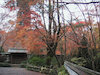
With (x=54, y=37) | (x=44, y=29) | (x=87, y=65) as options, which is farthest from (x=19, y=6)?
(x=87, y=65)

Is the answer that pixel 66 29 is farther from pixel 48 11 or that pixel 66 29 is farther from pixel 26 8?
pixel 26 8

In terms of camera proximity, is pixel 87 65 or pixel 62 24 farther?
pixel 62 24

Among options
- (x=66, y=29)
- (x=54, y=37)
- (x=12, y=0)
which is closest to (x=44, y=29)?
(x=54, y=37)

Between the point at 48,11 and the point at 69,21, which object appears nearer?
the point at 69,21

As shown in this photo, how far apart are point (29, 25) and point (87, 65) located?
6027 mm

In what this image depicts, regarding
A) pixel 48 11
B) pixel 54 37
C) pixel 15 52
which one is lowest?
pixel 15 52

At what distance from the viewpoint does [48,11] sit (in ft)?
39.1

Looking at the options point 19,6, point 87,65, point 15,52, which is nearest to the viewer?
point 87,65

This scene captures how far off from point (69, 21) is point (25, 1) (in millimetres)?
4920

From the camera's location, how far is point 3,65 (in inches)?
870

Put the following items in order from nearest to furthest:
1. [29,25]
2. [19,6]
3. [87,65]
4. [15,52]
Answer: [87,65], [29,25], [19,6], [15,52]

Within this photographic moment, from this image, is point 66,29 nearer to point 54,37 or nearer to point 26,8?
point 54,37

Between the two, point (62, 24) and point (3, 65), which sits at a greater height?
point (62, 24)

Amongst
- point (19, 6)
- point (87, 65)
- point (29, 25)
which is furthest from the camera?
point (19, 6)
